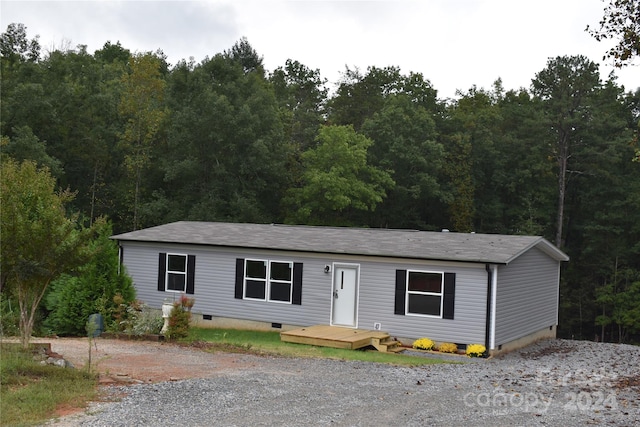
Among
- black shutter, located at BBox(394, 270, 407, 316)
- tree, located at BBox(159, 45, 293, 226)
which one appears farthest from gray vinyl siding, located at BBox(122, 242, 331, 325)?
tree, located at BBox(159, 45, 293, 226)

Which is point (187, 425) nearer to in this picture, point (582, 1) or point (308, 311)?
point (308, 311)

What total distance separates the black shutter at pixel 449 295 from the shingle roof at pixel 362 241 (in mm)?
564

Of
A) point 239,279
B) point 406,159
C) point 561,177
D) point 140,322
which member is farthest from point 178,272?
point 561,177

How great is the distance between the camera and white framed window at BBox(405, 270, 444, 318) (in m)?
16.9

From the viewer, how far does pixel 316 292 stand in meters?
18.6

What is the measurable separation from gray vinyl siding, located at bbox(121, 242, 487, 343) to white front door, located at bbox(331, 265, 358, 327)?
173 millimetres

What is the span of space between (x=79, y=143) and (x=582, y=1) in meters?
28.1

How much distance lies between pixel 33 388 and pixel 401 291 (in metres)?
10.2

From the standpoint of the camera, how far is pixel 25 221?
11.9 metres

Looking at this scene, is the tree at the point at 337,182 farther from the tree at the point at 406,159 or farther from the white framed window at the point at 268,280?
the white framed window at the point at 268,280

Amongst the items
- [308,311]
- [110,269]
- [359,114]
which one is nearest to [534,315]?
[308,311]

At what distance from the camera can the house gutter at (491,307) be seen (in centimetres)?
1609

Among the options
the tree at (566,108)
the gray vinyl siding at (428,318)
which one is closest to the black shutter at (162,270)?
the gray vinyl siding at (428,318)

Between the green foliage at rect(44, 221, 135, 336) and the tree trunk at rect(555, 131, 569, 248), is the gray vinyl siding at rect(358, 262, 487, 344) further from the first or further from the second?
the tree trunk at rect(555, 131, 569, 248)
